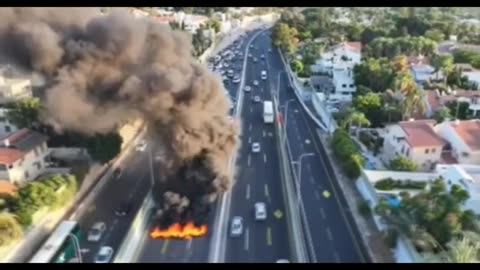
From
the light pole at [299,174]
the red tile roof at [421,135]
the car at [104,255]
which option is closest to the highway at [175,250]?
the car at [104,255]

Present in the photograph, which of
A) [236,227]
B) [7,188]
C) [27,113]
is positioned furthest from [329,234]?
[27,113]

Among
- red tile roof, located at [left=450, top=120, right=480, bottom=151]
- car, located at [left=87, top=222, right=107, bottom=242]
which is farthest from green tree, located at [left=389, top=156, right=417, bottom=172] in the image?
car, located at [left=87, top=222, right=107, bottom=242]

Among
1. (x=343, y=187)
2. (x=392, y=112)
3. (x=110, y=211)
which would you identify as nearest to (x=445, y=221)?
(x=343, y=187)

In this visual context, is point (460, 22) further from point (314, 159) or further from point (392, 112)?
point (314, 159)

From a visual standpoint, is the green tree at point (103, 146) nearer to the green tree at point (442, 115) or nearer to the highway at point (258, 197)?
the highway at point (258, 197)

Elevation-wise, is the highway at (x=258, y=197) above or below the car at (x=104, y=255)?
below

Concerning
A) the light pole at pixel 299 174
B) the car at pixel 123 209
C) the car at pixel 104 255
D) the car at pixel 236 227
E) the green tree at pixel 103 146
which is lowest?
the light pole at pixel 299 174
